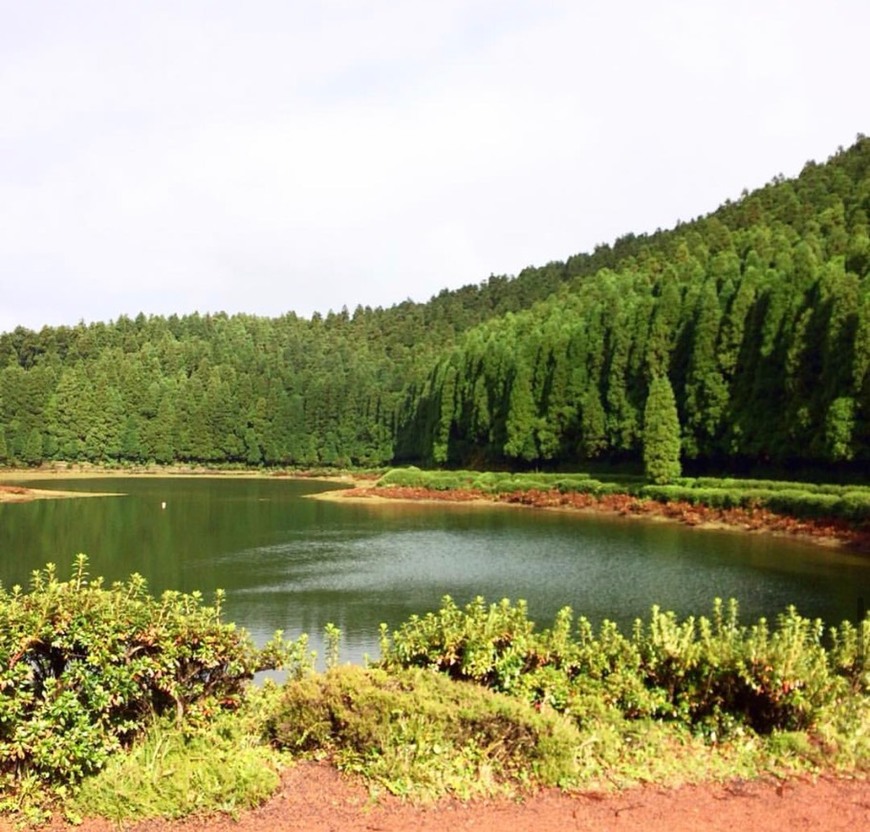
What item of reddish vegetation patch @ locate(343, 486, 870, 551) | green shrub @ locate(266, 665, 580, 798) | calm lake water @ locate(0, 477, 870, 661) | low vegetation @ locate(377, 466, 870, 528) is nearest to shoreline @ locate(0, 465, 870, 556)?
reddish vegetation patch @ locate(343, 486, 870, 551)

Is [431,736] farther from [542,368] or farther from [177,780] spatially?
[542,368]

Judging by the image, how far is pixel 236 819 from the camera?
6367 millimetres

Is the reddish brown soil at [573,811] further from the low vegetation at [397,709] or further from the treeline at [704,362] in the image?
the treeline at [704,362]

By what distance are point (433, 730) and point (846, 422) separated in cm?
3513

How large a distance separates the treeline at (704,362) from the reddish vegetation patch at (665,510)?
16.2 feet

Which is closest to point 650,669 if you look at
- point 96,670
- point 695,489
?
point 96,670

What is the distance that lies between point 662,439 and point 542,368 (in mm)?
20553

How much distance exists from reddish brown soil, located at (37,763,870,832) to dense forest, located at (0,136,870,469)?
33827mm

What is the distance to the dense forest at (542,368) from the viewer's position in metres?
43.9

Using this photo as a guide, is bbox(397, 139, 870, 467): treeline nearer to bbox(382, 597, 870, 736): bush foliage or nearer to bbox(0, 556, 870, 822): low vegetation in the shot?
bbox(382, 597, 870, 736): bush foliage

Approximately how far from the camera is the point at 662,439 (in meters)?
47.9

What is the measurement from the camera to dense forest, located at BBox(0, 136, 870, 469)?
144 ft

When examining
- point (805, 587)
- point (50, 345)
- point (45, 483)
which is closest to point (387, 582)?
point (805, 587)

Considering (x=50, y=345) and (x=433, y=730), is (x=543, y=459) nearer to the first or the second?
(x=433, y=730)
